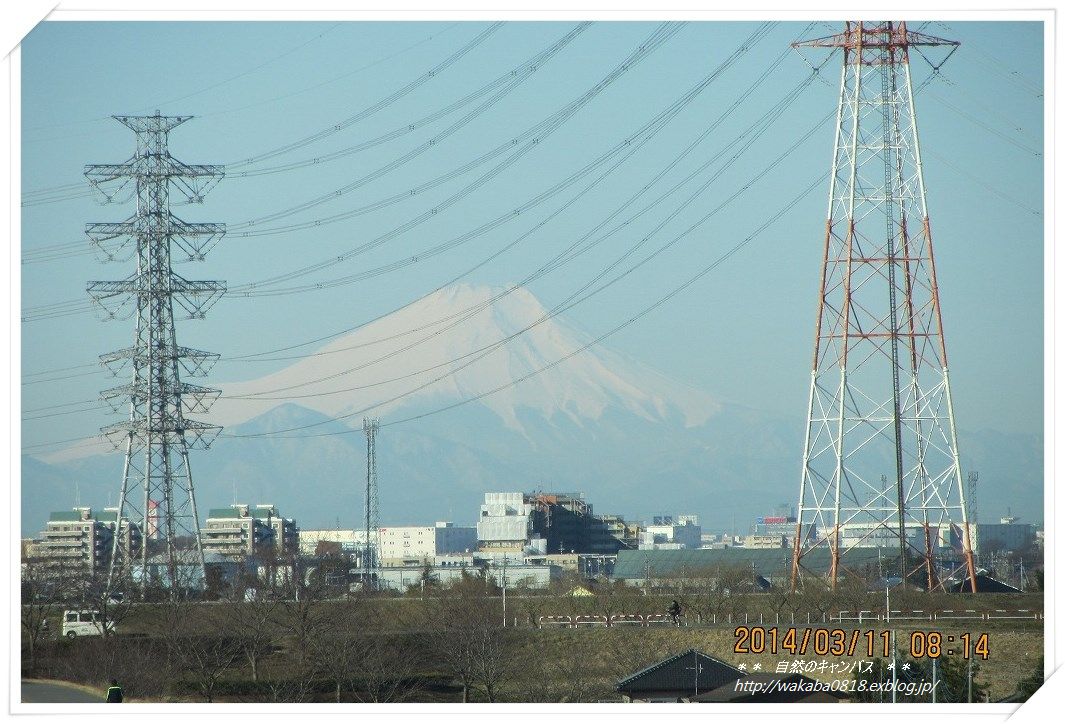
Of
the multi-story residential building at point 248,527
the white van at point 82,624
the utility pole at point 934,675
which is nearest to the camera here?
the utility pole at point 934,675

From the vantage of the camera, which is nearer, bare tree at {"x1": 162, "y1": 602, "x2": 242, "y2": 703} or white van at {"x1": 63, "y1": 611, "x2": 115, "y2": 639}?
bare tree at {"x1": 162, "y1": 602, "x2": 242, "y2": 703}

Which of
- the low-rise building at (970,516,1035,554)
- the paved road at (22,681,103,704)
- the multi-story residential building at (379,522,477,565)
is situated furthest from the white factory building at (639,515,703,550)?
the paved road at (22,681,103,704)

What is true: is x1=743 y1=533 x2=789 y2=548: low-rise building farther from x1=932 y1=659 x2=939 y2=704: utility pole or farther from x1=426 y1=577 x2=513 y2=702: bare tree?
x1=932 y1=659 x2=939 y2=704: utility pole

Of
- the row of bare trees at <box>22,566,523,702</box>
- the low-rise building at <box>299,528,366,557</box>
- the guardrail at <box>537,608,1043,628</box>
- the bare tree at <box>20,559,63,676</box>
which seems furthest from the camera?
the low-rise building at <box>299,528,366,557</box>

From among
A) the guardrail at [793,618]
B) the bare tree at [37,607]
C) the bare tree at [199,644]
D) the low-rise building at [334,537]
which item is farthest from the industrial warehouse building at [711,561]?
the low-rise building at [334,537]

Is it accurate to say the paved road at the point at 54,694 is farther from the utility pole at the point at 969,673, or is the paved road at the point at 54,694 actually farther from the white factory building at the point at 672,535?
the white factory building at the point at 672,535

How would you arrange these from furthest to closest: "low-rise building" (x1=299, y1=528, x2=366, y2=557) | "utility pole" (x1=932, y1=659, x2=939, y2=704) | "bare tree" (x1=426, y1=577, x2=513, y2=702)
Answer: "low-rise building" (x1=299, y1=528, x2=366, y2=557) → "bare tree" (x1=426, y1=577, x2=513, y2=702) → "utility pole" (x1=932, y1=659, x2=939, y2=704)

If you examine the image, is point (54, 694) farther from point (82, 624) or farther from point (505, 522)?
point (505, 522)
